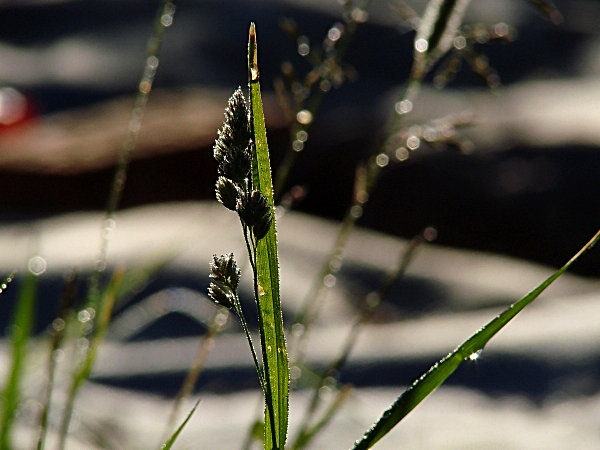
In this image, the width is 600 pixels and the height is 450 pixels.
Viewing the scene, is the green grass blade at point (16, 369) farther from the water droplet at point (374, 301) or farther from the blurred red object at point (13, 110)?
the blurred red object at point (13, 110)

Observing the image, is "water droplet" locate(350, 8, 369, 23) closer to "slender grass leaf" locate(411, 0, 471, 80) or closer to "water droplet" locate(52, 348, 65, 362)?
"slender grass leaf" locate(411, 0, 471, 80)

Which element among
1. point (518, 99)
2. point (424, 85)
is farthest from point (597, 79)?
point (424, 85)

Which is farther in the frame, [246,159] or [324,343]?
[324,343]

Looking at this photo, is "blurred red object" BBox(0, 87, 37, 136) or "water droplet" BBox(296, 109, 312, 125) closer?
"water droplet" BBox(296, 109, 312, 125)

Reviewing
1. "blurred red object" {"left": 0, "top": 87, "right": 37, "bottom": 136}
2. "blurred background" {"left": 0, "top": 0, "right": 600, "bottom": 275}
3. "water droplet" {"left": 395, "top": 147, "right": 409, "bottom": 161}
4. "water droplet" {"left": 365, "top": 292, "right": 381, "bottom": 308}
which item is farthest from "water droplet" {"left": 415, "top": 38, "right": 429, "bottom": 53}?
"blurred red object" {"left": 0, "top": 87, "right": 37, "bottom": 136}

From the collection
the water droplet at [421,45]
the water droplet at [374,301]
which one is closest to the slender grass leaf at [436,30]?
the water droplet at [421,45]

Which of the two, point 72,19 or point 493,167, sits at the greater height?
point 72,19

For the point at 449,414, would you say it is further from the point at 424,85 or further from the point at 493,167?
the point at 424,85
